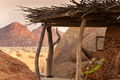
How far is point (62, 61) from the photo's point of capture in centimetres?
1959

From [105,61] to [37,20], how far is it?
268 cm

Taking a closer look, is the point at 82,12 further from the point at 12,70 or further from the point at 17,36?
the point at 17,36

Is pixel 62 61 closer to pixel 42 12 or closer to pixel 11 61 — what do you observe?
pixel 42 12

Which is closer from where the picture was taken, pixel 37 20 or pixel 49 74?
pixel 37 20

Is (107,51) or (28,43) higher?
(107,51)

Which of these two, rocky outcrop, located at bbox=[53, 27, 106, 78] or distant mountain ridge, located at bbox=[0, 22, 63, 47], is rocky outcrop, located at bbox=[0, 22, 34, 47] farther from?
rocky outcrop, located at bbox=[53, 27, 106, 78]

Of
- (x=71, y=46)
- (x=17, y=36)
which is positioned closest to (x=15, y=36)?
(x=17, y=36)

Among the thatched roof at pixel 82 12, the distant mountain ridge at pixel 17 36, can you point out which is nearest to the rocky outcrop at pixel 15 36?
the distant mountain ridge at pixel 17 36

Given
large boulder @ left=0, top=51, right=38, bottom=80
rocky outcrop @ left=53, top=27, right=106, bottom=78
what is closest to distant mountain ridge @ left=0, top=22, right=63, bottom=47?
rocky outcrop @ left=53, top=27, right=106, bottom=78

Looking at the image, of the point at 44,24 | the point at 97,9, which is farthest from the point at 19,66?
the point at 44,24

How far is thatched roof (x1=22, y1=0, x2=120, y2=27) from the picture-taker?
1002 centimetres

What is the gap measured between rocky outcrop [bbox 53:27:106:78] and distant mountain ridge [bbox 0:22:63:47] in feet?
229

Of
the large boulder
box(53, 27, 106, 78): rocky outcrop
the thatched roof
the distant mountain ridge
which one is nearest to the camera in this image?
the large boulder

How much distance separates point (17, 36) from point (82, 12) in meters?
87.8
